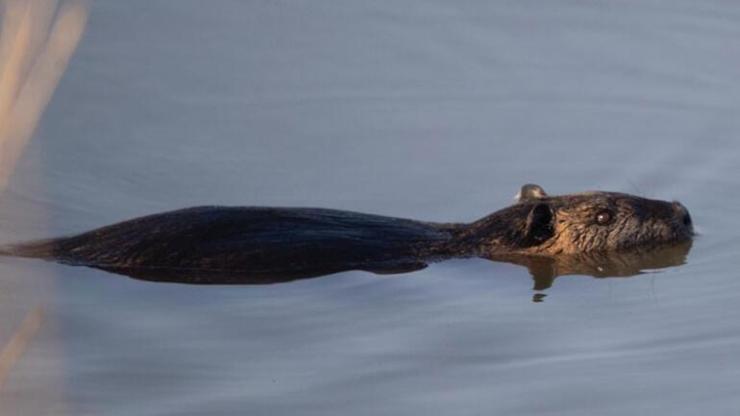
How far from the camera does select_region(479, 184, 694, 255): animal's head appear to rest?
6.86 metres

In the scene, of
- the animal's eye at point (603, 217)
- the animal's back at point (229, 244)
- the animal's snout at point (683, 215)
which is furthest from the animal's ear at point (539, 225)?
the animal's back at point (229, 244)

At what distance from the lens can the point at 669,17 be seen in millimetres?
8672

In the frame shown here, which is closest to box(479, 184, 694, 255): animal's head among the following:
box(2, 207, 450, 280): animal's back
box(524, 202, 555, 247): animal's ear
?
box(524, 202, 555, 247): animal's ear

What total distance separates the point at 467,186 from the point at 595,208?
66cm

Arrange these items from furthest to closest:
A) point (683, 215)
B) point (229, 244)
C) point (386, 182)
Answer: point (386, 182), point (683, 215), point (229, 244)

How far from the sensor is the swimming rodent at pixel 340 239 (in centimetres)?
616

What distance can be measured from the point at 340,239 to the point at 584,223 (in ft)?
3.73

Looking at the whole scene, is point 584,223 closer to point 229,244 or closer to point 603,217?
point 603,217

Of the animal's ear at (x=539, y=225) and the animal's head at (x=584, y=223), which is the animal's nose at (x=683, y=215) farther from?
the animal's ear at (x=539, y=225)

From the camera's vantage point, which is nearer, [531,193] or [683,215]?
[683,215]

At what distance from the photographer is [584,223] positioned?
6949 millimetres

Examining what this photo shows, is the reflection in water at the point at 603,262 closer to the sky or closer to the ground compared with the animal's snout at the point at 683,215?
closer to the ground

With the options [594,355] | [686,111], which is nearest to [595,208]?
[686,111]

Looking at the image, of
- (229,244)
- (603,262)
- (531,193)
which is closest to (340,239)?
(229,244)
